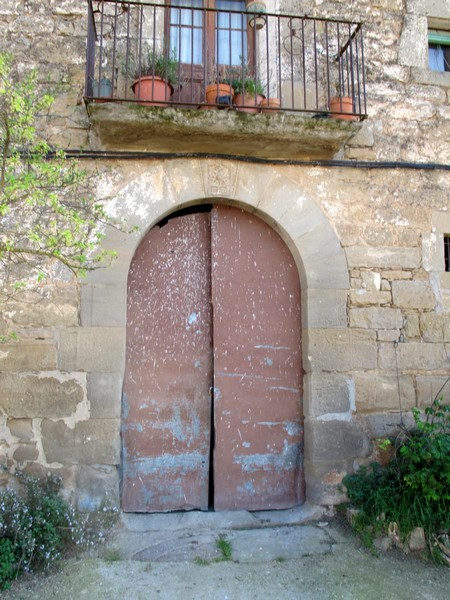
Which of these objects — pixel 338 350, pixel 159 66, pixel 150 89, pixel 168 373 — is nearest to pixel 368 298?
pixel 338 350

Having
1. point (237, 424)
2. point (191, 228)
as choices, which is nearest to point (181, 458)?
point (237, 424)

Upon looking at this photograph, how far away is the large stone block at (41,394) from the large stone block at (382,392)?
2.03 m

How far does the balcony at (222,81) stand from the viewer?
3.73m

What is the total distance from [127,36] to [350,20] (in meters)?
1.90

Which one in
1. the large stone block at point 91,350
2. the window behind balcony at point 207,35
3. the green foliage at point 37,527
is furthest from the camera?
the window behind balcony at point 207,35

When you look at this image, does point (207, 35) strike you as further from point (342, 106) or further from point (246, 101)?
point (342, 106)

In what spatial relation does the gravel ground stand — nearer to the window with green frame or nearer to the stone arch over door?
the stone arch over door

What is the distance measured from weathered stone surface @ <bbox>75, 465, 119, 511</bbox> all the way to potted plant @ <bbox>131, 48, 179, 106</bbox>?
256 cm

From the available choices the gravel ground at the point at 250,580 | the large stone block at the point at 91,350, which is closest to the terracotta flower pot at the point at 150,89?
the large stone block at the point at 91,350

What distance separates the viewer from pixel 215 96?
385 cm

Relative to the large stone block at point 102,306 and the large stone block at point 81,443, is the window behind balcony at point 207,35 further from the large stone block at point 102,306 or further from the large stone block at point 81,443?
the large stone block at point 81,443

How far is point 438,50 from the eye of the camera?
462 centimetres

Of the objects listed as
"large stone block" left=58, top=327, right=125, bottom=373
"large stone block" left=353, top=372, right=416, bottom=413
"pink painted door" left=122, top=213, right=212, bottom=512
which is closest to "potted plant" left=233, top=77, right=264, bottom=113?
"pink painted door" left=122, top=213, right=212, bottom=512

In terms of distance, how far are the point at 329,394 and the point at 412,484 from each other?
83 centimetres
